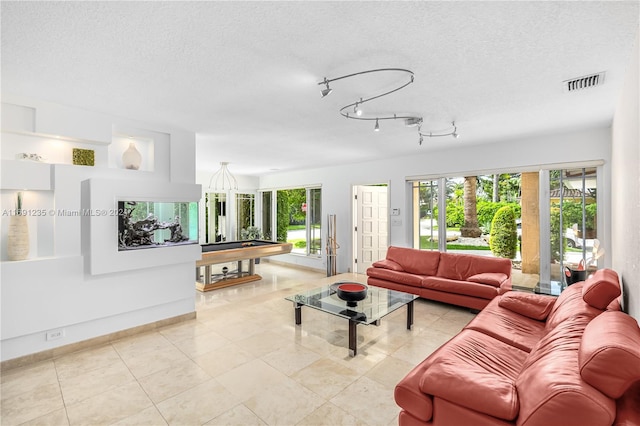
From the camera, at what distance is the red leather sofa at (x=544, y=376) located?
1261 mm

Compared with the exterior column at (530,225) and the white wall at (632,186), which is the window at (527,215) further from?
the white wall at (632,186)

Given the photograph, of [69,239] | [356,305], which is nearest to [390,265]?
[356,305]

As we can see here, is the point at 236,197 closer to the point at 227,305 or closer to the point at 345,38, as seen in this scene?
the point at 227,305

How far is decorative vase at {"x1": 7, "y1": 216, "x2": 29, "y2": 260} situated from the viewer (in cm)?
279

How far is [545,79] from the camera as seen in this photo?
8.13 ft

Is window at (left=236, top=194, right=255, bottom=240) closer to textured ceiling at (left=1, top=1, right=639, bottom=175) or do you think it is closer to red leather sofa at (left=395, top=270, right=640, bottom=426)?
textured ceiling at (left=1, top=1, right=639, bottom=175)

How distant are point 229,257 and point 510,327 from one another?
4.29 metres

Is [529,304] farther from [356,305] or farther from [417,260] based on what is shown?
[417,260]

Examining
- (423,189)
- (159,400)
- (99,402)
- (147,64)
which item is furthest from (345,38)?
(423,189)

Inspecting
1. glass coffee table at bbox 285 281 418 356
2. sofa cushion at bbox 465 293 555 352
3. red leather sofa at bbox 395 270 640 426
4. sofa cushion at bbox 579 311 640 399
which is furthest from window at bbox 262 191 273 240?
sofa cushion at bbox 579 311 640 399

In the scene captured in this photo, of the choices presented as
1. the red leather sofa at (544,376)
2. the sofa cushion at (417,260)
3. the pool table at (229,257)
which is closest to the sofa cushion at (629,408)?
the red leather sofa at (544,376)

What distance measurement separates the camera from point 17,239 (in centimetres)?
281

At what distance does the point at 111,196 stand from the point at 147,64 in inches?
68.4

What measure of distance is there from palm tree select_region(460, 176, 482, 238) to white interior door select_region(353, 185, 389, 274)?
73.5 inches
